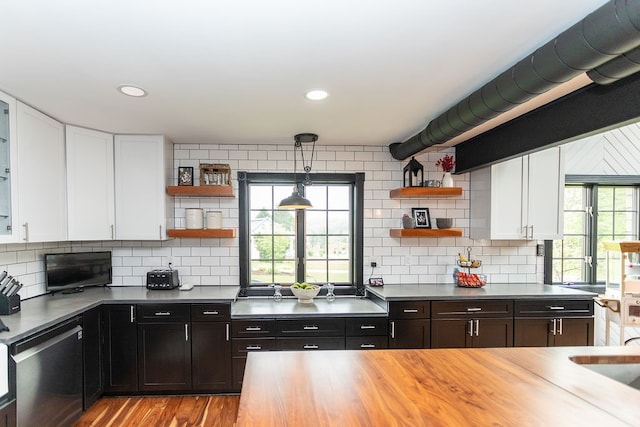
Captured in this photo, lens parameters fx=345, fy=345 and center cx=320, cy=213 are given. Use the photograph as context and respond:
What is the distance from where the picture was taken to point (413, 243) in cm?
379

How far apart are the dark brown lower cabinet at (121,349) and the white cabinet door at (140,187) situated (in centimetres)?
70

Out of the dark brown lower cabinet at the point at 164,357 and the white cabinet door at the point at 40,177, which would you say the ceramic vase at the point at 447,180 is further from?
the white cabinet door at the point at 40,177

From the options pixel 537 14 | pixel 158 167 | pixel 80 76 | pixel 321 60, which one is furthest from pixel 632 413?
pixel 158 167

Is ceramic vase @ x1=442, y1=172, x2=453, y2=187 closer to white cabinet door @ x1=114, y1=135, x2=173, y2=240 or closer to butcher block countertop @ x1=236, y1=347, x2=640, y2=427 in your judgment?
butcher block countertop @ x1=236, y1=347, x2=640, y2=427

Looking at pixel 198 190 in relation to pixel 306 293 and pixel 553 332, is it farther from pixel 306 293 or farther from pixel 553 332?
pixel 553 332

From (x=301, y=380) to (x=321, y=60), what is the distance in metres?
1.53

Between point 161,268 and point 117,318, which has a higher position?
point 161,268

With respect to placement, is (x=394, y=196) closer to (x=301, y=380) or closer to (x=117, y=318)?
(x=301, y=380)

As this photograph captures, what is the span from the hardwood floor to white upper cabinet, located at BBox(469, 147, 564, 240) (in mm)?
2935

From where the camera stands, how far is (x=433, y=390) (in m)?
1.34

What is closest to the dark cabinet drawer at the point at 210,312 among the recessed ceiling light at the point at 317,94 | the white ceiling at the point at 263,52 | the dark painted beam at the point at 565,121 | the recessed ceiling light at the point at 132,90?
the white ceiling at the point at 263,52

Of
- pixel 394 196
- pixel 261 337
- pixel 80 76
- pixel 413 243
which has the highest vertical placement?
pixel 80 76

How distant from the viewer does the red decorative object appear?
3.65 metres

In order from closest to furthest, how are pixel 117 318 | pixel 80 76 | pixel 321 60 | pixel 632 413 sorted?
pixel 632 413 → pixel 321 60 → pixel 80 76 → pixel 117 318
